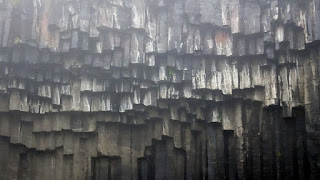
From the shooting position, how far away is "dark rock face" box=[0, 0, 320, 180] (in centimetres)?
922

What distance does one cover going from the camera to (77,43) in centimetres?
957

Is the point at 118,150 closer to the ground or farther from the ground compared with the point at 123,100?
closer to the ground

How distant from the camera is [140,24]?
9.80m

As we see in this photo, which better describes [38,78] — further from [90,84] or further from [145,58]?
[145,58]

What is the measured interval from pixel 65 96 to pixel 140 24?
6.47 ft

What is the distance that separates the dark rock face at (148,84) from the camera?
9.22 metres

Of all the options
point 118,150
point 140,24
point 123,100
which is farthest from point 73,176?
point 140,24

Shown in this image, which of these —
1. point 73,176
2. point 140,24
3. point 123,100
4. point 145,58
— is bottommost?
point 73,176

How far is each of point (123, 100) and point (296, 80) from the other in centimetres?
319

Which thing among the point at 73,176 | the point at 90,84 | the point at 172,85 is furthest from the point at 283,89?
the point at 73,176

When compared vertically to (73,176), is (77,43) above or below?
above

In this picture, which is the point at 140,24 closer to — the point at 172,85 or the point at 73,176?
the point at 172,85

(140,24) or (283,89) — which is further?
(140,24)

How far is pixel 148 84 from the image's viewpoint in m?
9.66
